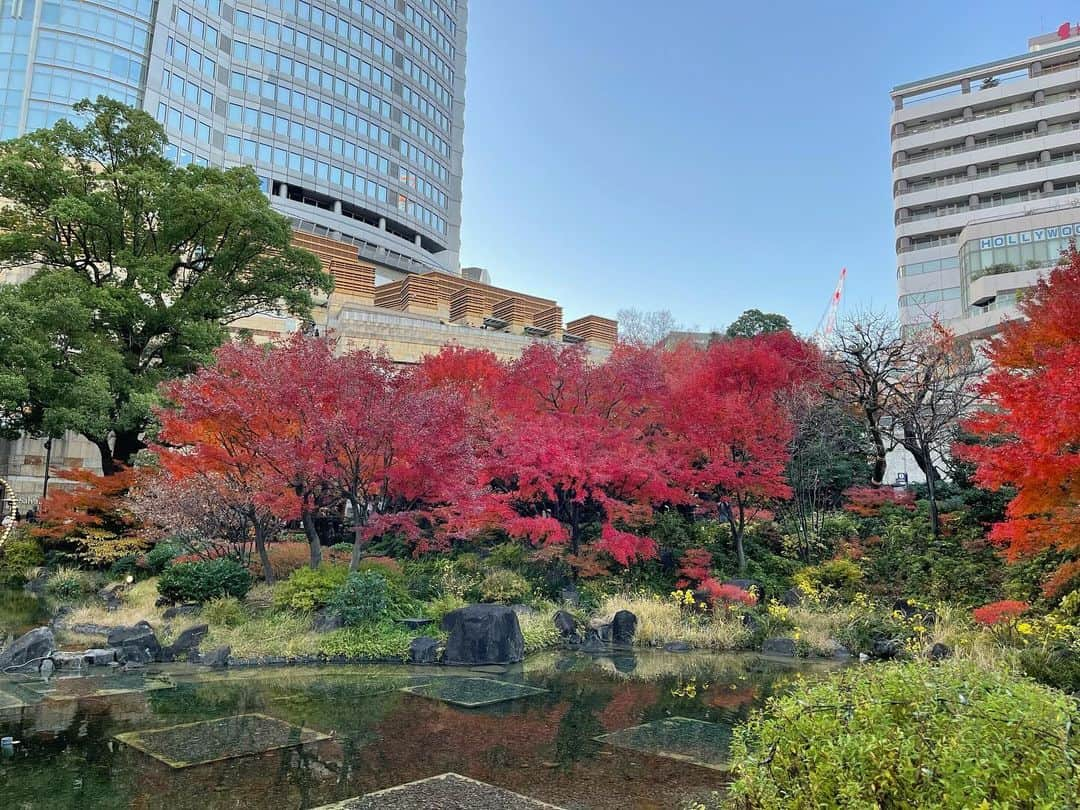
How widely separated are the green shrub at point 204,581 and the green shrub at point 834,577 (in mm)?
12889

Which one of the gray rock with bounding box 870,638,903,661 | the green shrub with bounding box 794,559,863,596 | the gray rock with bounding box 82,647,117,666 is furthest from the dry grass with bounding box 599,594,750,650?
the gray rock with bounding box 82,647,117,666

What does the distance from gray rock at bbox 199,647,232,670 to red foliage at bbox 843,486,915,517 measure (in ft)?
54.7

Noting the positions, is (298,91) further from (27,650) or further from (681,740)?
(681,740)

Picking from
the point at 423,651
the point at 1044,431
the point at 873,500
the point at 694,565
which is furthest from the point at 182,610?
the point at 873,500

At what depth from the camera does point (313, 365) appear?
1441 centimetres

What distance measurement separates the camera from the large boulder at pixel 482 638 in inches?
510

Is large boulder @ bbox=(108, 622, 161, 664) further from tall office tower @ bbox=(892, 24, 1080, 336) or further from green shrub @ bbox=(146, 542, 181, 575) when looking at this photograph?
tall office tower @ bbox=(892, 24, 1080, 336)

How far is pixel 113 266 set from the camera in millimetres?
24391

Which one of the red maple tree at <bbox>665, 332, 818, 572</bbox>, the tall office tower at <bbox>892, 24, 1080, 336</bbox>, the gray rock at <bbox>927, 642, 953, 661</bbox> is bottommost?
the gray rock at <bbox>927, 642, 953, 661</bbox>

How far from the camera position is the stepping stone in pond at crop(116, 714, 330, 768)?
7207mm

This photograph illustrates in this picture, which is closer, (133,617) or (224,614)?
(224,614)

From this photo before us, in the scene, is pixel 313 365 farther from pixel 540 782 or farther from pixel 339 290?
pixel 339 290

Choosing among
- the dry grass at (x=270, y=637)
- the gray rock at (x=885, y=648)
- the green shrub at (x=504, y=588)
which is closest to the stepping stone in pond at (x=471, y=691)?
the dry grass at (x=270, y=637)

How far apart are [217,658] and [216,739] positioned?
5.21 metres
